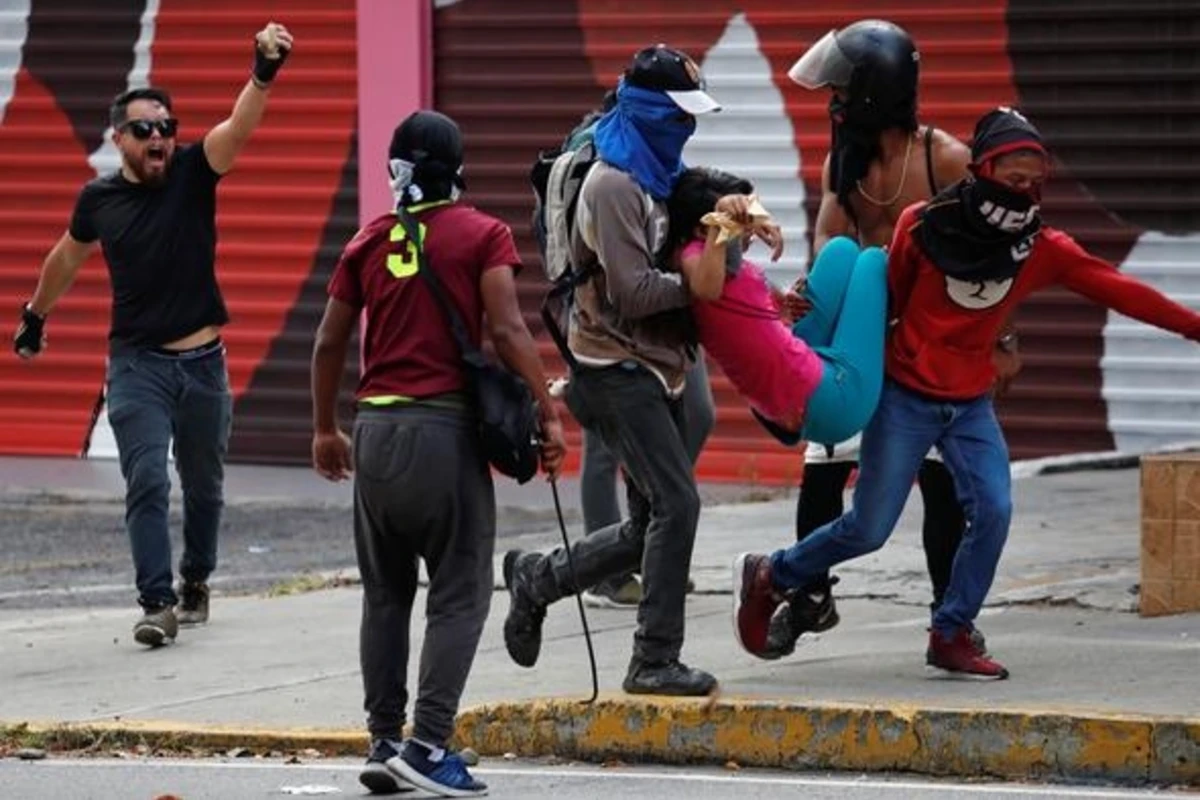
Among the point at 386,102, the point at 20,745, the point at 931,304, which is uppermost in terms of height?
the point at 386,102

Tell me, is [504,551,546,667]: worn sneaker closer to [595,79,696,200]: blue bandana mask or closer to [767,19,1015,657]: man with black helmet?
[767,19,1015,657]: man with black helmet

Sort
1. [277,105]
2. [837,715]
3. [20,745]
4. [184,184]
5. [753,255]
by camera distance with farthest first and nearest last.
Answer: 1. [277,105]
2. [753,255]
3. [184,184]
4. [20,745]
5. [837,715]

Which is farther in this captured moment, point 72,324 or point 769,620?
point 72,324

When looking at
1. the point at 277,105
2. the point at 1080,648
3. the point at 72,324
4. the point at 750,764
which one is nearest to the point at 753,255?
the point at 277,105

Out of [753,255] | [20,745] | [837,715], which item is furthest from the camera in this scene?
[753,255]

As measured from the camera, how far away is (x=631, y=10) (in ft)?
54.2

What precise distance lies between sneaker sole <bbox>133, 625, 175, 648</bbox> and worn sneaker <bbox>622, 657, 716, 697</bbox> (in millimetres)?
2633

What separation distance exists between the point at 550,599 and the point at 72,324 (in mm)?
8995

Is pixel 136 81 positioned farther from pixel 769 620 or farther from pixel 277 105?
pixel 769 620

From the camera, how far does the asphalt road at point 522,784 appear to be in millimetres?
8172

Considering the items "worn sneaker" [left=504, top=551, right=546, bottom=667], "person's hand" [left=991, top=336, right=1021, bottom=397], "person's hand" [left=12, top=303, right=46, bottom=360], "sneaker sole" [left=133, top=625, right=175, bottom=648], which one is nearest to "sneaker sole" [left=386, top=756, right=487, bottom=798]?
"worn sneaker" [left=504, top=551, right=546, bottom=667]

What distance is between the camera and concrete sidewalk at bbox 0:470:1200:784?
27.8 ft

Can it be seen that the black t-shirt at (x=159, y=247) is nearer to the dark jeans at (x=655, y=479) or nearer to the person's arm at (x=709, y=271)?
the dark jeans at (x=655, y=479)

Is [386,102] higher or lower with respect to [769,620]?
higher
